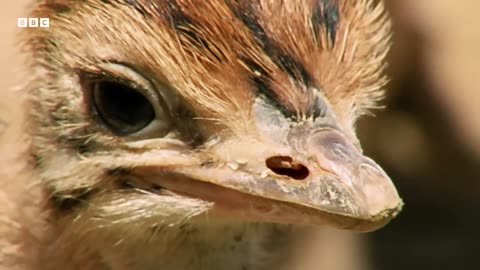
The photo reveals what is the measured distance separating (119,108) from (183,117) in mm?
166

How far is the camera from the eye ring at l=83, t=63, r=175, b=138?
309cm

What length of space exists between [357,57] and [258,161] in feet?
1.73

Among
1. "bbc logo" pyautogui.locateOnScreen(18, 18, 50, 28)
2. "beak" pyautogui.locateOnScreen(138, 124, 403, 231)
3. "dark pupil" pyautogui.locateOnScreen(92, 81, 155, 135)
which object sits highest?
"bbc logo" pyautogui.locateOnScreen(18, 18, 50, 28)

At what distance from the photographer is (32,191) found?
328 cm

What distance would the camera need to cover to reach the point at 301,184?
2912 mm

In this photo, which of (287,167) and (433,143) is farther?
(433,143)

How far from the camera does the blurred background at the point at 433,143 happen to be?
696cm

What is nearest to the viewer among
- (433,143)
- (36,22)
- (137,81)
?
(137,81)

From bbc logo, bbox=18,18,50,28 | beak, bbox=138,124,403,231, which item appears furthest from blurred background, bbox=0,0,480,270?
beak, bbox=138,124,403,231

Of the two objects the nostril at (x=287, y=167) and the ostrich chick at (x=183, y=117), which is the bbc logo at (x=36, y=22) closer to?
the ostrich chick at (x=183, y=117)

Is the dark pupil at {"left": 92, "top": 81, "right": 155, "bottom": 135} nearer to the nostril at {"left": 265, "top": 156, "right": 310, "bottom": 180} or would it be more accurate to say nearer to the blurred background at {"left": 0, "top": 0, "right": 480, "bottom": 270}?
the nostril at {"left": 265, "top": 156, "right": 310, "bottom": 180}

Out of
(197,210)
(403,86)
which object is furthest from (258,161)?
(403,86)

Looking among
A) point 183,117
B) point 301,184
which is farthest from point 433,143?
point 301,184

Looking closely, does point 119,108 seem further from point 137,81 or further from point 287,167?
point 287,167
